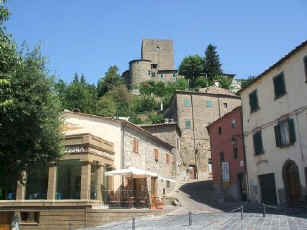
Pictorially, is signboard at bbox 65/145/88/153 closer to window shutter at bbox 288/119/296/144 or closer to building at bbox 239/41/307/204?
building at bbox 239/41/307/204

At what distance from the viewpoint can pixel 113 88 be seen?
68562 mm

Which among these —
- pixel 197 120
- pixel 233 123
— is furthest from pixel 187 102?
pixel 233 123

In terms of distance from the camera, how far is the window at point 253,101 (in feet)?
73.6

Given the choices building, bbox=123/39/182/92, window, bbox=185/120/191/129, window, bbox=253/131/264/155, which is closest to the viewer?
window, bbox=253/131/264/155

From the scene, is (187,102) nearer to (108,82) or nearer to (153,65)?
(108,82)

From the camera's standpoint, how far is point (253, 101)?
74.9ft

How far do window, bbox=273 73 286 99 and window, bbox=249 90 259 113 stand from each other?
2.40 m

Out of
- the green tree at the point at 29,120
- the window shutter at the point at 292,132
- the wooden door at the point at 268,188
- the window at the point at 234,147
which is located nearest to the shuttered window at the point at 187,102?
the window at the point at 234,147

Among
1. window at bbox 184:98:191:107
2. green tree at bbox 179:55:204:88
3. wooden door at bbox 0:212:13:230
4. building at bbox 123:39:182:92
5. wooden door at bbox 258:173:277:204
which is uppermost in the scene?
building at bbox 123:39:182:92

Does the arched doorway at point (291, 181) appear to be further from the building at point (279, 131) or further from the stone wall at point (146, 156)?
the stone wall at point (146, 156)

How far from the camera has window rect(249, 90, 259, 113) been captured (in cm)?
2244

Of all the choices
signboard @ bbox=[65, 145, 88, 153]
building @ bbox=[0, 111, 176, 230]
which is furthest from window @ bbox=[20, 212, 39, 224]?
signboard @ bbox=[65, 145, 88, 153]

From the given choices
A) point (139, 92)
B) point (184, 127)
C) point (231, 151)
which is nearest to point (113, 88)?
point (139, 92)

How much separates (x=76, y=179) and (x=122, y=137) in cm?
502
